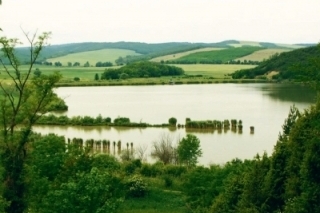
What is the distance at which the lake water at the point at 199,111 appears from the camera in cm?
3472

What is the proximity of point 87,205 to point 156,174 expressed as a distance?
14.0 meters

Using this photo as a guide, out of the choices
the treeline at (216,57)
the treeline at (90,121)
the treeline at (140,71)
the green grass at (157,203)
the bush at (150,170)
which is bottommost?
the green grass at (157,203)

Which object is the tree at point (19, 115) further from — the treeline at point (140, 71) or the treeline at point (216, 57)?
the treeline at point (216, 57)

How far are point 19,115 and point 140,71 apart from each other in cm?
8161

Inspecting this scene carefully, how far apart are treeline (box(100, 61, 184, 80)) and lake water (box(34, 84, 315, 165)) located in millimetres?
17770

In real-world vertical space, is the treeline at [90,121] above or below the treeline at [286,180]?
below

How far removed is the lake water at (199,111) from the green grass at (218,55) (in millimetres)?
63898

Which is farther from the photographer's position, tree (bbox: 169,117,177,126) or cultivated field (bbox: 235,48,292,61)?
cultivated field (bbox: 235,48,292,61)

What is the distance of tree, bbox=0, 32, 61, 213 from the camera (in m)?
15.1

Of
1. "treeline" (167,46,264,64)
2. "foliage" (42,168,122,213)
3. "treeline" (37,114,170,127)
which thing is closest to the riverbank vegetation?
"treeline" (37,114,170,127)

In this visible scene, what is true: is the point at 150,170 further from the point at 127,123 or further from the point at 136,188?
the point at 127,123

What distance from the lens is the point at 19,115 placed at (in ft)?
57.1

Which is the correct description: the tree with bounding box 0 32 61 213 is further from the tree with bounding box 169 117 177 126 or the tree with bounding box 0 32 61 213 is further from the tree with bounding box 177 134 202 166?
the tree with bounding box 169 117 177 126

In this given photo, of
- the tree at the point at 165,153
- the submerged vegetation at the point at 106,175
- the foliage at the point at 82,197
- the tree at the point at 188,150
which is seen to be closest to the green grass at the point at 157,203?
the submerged vegetation at the point at 106,175
